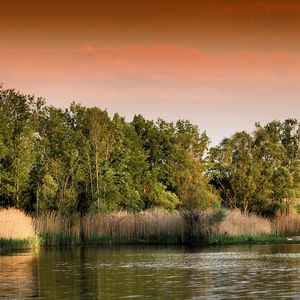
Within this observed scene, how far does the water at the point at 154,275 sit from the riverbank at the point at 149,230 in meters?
11.5

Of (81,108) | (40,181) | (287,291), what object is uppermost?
(81,108)

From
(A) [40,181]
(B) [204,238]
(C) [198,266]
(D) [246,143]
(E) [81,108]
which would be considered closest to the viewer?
(C) [198,266]

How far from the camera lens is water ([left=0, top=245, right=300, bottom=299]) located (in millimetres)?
24141

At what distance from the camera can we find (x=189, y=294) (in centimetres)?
2345

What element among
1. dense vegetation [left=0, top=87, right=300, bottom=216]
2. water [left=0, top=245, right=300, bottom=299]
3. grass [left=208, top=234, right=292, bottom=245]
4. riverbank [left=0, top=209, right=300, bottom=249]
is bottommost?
water [left=0, top=245, right=300, bottom=299]

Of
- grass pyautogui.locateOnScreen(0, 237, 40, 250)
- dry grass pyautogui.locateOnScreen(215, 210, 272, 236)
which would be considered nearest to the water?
grass pyautogui.locateOnScreen(0, 237, 40, 250)

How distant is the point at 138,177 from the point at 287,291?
54710 mm

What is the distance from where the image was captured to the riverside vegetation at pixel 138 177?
198 feet

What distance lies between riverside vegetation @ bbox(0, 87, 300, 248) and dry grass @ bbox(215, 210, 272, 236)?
0.27ft

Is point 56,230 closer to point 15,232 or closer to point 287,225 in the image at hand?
point 15,232

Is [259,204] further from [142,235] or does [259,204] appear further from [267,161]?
[142,235]

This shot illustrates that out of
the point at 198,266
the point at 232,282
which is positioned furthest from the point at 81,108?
the point at 232,282

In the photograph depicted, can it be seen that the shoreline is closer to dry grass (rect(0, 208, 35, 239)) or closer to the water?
dry grass (rect(0, 208, 35, 239))

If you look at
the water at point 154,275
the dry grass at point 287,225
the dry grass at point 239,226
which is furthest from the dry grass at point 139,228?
the water at point 154,275
